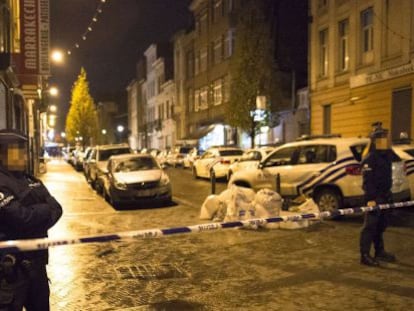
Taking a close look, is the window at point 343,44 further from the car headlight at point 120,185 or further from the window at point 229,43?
the window at point 229,43

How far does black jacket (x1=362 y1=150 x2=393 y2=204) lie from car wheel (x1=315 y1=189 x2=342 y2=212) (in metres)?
3.63

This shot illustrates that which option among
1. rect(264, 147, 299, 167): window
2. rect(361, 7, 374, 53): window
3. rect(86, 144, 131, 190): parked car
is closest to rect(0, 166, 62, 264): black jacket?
rect(264, 147, 299, 167): window

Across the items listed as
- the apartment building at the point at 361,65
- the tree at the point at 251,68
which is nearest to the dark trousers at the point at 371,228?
the apartment building at the point at 361,65

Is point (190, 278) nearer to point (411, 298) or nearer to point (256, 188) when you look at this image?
point (411, 298)

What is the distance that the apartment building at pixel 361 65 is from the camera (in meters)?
18.8

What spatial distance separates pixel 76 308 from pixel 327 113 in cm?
2062

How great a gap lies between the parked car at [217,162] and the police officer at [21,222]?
643 inches

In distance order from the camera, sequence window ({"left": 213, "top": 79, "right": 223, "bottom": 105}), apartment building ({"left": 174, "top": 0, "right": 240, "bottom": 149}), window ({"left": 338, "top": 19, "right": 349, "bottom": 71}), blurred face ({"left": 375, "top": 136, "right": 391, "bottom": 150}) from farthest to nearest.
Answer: window ({"left": 213, "top": 79, "right": 223, "bottom": 105})
apartment building ({"left": 174, "top": 0, "right": 240, "bottom": 149})
window ({"left": 338, "top": 19, "right": 349, "bottom": 71})
blurred face ({"left": 375, "top": 136, "right": 391, "bottom": 150})

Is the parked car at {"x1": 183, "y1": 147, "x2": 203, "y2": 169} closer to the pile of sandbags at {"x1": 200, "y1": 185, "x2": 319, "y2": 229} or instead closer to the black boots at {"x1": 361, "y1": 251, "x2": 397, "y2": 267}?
the pile of sandbags at {"x1": 200, "y1": 185, "x2": 319, "y2": 229}

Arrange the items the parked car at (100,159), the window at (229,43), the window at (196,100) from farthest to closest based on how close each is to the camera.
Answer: the window at (196,100) < the window at (229,43) < the parked car at (100,159)

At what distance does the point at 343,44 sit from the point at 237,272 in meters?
18.7

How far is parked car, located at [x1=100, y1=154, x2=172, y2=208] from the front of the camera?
→ 521 inches

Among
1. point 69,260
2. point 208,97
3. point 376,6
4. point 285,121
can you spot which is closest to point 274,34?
point 285,121

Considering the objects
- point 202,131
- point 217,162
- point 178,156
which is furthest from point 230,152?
point 202,131
